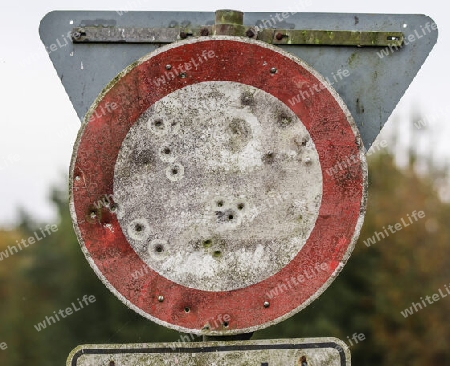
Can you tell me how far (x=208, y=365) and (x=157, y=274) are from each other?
280 mm

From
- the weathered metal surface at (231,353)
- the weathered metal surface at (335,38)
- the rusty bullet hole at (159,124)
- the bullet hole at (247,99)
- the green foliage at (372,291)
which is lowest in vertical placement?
the weathered metal surface at (231,353)

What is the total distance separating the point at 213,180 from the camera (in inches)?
94.7

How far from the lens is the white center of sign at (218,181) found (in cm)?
238

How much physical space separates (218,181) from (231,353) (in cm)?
47

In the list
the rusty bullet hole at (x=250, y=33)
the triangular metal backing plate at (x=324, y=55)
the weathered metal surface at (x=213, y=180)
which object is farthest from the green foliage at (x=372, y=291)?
the weathered metal surface at (x=213, y=180)

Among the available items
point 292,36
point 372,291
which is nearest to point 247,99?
point 292,36

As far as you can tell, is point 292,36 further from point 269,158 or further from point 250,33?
point 269,158

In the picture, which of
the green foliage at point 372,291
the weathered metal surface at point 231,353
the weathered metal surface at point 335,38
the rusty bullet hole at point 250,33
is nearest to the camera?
the weathered metal surface at point 231,353

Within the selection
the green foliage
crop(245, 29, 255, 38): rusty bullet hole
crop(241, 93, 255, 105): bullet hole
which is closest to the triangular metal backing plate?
crop(245, 29, 255, 38): rusty bullet hole

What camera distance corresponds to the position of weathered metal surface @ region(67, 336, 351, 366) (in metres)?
2.30

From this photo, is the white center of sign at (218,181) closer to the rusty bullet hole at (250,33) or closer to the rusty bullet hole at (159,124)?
the rusty bullet hole at (159,124)

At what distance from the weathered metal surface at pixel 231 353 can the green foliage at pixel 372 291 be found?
53.7 feet

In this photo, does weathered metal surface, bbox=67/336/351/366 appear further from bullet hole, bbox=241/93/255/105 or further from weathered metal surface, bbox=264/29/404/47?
weathered metal surface, bbox=264/29/404/47

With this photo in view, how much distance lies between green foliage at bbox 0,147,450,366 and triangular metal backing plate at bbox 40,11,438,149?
16017mm
